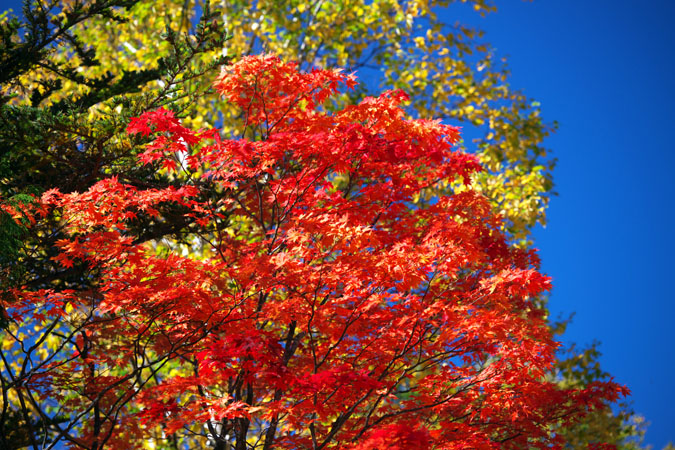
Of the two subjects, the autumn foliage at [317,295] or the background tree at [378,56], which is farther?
the background tree at [378,56]

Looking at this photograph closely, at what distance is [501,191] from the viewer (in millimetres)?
11375

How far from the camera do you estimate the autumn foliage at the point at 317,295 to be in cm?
481

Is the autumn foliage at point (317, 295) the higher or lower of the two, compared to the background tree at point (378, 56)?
lower

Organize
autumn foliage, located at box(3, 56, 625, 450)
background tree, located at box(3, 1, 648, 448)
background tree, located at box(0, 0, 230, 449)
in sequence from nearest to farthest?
autumn foliage, located at box(3, 56, 625, 450) → background tree, located at box(0, 0, 230, 449) → background tree, located at box(3, 1, 648, 448)

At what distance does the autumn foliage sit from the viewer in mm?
4812

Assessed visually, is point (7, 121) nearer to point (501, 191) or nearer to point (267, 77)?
point (267, 77)

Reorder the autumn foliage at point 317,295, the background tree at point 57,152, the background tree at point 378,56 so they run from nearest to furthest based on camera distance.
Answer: the autumn foliage at point 317,295 → the background tree at point 57,152 → the background tree at point 378,56

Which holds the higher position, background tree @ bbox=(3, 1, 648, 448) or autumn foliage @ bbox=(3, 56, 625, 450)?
background tree @ bbox=(3, 1, 648, 448)

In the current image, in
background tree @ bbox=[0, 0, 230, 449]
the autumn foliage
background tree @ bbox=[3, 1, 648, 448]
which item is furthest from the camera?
background tree @ bbox=[3, 1, 648, 448]

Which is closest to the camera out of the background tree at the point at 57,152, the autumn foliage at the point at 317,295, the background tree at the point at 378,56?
the autumn foliage at the point at 317,295

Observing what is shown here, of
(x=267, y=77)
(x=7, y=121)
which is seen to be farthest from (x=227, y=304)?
(x=7, y=121)

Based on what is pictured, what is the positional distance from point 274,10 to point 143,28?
2.92 m

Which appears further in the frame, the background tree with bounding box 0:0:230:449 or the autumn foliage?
the background tree with bounding box 0:0:230:449

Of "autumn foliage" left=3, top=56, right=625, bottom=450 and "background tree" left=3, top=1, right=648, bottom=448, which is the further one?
"background tree" left=3, top=1, right=648, bottom=448
